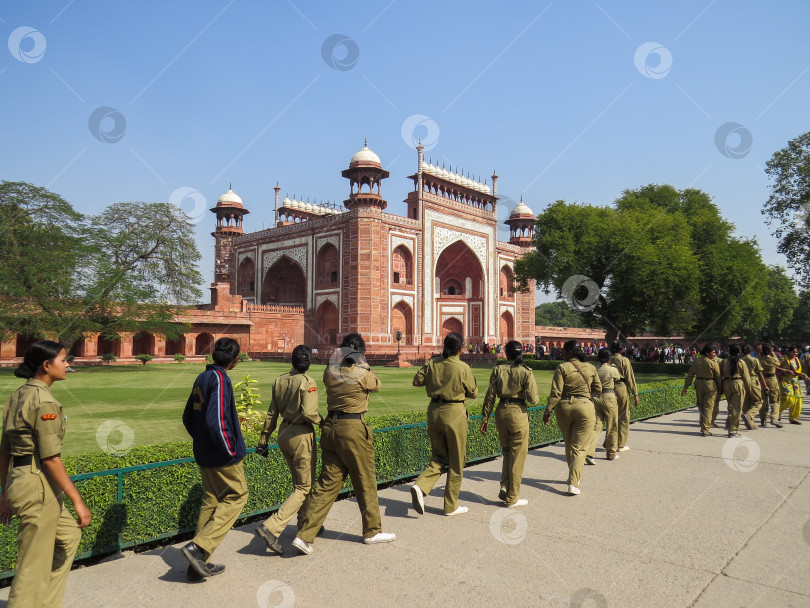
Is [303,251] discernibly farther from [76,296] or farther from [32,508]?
[32,508]

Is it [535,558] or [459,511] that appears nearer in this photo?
[535,558]

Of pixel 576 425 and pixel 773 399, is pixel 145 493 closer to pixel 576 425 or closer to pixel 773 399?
pixel 576 425

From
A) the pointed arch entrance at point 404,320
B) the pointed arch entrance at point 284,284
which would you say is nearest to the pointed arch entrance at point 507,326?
the pointed arch entrance at point 404,320

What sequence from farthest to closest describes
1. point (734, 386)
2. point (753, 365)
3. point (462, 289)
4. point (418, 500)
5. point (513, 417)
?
point (462, 289) → point (753, 365) → point (734, 386) → point (513, 417) → point (418, 500)

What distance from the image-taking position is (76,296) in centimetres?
2441

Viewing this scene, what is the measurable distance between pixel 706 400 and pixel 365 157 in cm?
3083

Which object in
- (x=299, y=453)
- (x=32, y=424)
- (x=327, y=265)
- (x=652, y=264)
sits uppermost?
(x=327, y=265)

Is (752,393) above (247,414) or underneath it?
underneath

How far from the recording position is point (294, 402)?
164 inches

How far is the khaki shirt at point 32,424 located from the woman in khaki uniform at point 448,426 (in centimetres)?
272

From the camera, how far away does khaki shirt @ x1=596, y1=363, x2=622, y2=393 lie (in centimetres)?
732

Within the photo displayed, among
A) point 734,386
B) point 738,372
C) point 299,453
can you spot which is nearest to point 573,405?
point 299,453

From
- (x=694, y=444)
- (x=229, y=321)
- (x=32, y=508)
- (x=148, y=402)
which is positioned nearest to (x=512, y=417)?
(x=32, y=508)

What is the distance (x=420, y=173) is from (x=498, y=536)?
37110 mm
